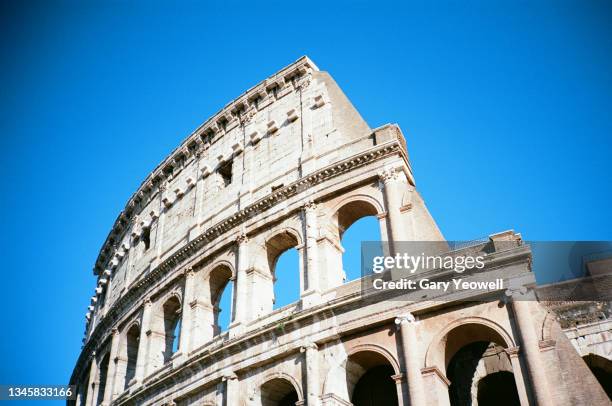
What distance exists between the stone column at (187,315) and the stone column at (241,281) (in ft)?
7.79

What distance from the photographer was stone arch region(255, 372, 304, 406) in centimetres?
1716

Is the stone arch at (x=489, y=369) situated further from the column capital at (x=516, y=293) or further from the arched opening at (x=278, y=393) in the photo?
the arched opening at (x=278, y=393)

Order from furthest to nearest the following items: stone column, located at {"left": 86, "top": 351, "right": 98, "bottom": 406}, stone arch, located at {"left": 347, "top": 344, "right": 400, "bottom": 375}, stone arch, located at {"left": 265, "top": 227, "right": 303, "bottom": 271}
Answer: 1. stone column, located at {"left": 86, "top": 351, "right": 98, "bottom": 406}
2. stone arch, located at {"left": 265, "top": 227, "right": 303, "bottom": 271}
3. stone arch, located at {"left": 347, "top": 344, "right": 400, "bottom": 375}

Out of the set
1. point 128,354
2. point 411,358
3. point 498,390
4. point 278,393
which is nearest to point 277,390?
point 278,393

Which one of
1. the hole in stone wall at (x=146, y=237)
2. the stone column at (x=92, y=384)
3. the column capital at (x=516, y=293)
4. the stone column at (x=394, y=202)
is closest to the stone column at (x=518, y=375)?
the column capital at (x=516, y=293)

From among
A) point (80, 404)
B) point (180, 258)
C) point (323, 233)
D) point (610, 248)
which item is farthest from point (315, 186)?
point (80, 404)

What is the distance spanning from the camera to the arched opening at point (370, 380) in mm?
16578

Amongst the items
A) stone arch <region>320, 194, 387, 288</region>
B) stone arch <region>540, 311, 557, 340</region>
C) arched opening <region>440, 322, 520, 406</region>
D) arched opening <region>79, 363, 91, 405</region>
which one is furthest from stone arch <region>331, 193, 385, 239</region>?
arched opening <region>79, 363, 91, 405</region>

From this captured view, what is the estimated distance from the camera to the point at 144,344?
906 inches

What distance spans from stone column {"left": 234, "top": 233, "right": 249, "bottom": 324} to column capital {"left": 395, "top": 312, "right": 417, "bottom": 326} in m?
5.24

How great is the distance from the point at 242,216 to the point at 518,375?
10.3m

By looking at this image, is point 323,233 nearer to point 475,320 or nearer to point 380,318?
point 380,318

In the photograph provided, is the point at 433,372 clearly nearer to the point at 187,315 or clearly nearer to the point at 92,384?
the point at 187,315

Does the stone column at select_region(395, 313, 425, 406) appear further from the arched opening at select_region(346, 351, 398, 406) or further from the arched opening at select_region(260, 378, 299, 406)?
the arched opening at select_region(260, 378, 299, 406)
